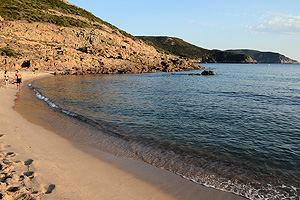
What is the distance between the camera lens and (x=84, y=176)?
5.71m

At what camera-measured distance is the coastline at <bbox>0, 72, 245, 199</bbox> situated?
489 cm

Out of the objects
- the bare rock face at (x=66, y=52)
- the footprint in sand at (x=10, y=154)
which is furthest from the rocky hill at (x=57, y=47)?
the footprint in sand at (x=10, y=154)

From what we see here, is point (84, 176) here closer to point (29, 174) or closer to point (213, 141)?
point (29, 174)

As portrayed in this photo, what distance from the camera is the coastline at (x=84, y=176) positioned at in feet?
16.0

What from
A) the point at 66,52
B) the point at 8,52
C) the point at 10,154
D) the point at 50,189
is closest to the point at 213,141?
the point at 50,189

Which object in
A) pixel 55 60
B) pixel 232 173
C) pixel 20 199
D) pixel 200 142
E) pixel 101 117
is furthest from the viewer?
pixel 55 60

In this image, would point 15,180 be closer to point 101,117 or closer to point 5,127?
point 5,127

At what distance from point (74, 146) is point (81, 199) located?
13.3 ft

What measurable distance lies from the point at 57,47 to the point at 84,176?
2322 inches

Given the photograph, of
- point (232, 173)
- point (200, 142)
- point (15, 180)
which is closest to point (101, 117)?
point (200, 142)

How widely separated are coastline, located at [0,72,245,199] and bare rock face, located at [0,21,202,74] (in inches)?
1690

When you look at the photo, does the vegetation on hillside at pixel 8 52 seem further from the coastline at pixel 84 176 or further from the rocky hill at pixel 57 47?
the coastline at pixel 84 176

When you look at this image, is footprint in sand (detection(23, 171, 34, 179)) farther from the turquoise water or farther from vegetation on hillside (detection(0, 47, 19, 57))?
vegetation on hillside (detection(0, 47, 19, 57))

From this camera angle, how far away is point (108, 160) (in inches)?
280
